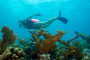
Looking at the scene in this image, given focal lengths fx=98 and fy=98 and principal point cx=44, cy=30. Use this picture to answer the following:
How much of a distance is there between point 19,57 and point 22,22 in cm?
627

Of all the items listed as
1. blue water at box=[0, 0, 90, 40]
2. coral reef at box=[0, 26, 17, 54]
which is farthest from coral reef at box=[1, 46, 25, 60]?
blue water at box=[0, 0, 90, 40]

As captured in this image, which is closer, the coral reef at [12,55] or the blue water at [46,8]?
the coral reef at [12,55]

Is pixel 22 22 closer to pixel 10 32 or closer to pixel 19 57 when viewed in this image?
pixel 10 32

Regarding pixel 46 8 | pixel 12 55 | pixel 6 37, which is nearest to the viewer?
pixel 12 55

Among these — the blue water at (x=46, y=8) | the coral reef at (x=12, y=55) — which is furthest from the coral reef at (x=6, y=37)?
the blue water at (x=46, y=8)

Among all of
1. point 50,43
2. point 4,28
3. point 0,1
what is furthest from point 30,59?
point 0,1

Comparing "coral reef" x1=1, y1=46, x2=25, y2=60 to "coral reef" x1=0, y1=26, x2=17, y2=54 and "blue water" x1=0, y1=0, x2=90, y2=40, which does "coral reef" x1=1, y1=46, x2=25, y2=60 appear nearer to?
"coral reef" x1=0, y1=26, x2=17, y2=54

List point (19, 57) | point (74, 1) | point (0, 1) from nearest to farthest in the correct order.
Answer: point (19, 57) → point (74, 1) → point (0, 1)

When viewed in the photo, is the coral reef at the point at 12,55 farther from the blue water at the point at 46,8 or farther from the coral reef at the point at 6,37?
the blue water at the point at 46,8

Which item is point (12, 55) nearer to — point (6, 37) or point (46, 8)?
point (6, 37)

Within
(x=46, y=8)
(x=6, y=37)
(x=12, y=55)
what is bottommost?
(x=12, y=55)

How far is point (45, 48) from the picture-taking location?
381cm

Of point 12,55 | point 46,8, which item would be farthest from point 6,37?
point 46,8

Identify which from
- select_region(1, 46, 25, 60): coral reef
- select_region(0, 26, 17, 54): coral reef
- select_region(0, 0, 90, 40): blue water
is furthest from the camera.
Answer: select_region(0, 0, 90, 40): blue water
